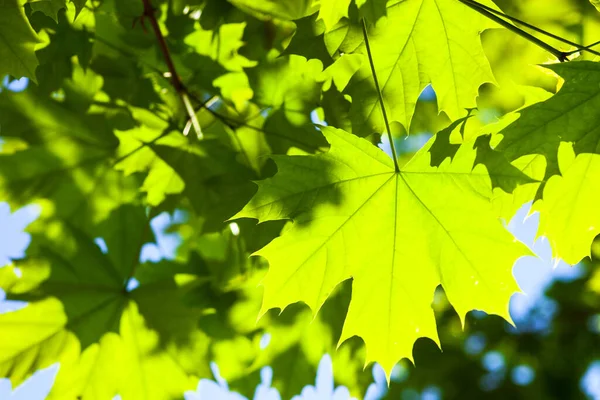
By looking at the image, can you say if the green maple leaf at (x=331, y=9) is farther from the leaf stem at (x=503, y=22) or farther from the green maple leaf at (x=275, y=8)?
the green maple leaf at (x=275, y=8)

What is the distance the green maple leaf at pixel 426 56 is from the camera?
169cm

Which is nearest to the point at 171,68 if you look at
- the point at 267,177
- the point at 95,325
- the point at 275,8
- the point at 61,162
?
the point at 275,8

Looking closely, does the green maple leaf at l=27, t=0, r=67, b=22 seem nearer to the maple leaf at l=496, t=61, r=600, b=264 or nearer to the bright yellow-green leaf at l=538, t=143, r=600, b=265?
the maple leaf at l=496, t=61, r=600, b=264

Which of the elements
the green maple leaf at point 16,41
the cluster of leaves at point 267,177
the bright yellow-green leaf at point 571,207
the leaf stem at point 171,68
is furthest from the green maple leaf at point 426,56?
the green maple leaf at point 16,41

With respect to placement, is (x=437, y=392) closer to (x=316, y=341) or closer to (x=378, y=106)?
(x=316, y=341)

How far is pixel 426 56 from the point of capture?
1.72 meters

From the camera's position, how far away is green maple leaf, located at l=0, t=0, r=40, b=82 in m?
1.58

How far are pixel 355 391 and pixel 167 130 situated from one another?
4.35ft

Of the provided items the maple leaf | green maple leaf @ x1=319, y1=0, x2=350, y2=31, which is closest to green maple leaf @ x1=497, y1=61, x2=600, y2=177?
the maple leaf

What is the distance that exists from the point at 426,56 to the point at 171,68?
942 millimetres

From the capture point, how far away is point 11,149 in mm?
2432

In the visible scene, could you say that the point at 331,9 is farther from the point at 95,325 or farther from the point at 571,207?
the point at 95,325

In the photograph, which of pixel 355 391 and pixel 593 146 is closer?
pixel 593 146

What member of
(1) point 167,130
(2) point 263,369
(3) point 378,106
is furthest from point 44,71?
(2) point 263,369
